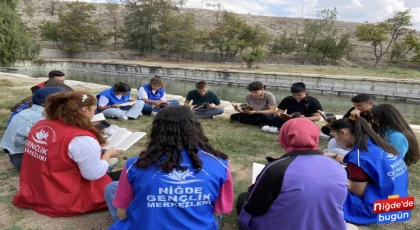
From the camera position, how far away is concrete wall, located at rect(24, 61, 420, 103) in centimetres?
1669

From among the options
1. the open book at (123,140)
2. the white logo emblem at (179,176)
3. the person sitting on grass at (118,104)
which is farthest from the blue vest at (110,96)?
the white logo emblem at (179,176)

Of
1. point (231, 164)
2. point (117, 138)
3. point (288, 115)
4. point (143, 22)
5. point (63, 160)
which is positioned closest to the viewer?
point (63, 160)

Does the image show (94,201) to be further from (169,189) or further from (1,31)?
(1,31)

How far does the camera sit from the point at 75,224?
229cm

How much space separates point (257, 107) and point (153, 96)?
2.29 meters

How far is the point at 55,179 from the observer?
2111 millimetres

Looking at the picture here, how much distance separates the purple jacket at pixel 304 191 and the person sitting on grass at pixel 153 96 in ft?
15.3

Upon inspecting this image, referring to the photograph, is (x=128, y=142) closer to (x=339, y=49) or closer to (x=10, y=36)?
(x=10, y=36)

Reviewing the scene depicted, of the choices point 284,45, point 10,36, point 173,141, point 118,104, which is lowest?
point 118,104

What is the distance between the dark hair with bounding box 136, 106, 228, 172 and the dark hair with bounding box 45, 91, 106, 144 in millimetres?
769

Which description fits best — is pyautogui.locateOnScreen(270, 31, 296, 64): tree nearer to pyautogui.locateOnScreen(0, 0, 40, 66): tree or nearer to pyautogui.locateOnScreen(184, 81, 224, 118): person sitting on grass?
pyautogui.locateOnScreen(0, 0, 40, 66): tree

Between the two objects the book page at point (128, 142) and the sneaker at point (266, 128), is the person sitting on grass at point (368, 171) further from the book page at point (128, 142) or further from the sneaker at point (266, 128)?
the sneaker at point (266, 128)

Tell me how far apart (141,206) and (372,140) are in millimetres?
1742

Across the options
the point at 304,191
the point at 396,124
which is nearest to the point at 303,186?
the point at 304,191
